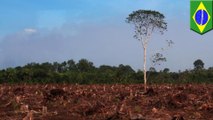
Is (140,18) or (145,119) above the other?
(140,18)

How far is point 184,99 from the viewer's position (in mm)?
10258

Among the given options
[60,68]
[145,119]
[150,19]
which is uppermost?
[150,19]

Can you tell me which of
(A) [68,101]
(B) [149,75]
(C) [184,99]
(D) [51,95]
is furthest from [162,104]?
(B) [149,75]

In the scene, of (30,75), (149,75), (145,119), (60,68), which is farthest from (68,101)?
(60,68)

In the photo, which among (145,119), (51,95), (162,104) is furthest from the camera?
(51,95)

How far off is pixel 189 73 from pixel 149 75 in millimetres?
3722

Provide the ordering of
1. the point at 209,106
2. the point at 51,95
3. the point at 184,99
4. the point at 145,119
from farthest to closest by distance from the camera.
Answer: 1. the point at 51,95
2. the point at 184,99
3. the point at 209,106
4. the point at 145,119

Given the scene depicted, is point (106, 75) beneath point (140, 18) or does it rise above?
beneath

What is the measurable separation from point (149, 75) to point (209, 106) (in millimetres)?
35743

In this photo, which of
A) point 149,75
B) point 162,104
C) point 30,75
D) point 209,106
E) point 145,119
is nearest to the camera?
point 145,119

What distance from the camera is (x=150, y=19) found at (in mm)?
40156

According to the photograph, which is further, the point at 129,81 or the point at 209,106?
the point at 129,81

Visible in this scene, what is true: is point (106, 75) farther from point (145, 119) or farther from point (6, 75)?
point (145, 119)

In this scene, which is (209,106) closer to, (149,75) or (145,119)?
(145,119)
